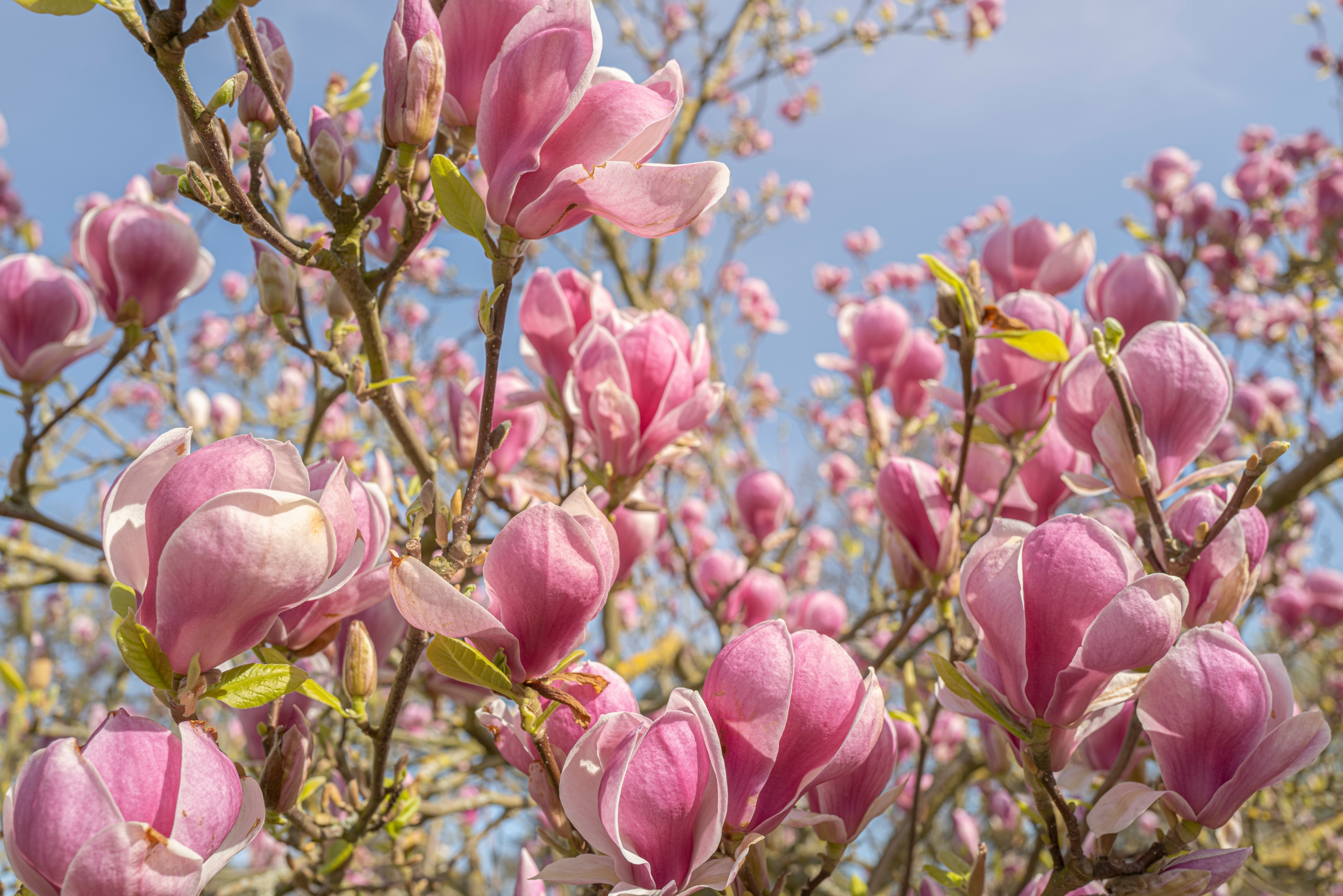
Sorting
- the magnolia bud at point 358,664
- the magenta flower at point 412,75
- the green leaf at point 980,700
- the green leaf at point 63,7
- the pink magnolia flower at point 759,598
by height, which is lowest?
the pink magnolia flower at point 759,598

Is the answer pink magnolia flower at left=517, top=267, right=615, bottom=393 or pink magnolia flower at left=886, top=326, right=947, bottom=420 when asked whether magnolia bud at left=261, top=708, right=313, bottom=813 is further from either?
pink magnolia flower at left=886, top=326, right=947, bottom=420

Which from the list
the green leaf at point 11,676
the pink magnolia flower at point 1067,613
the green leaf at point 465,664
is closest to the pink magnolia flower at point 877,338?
the pink magnolia flower at point 1067,613

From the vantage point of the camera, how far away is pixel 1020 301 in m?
1.18

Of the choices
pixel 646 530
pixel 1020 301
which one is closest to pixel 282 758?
pixel 646 530

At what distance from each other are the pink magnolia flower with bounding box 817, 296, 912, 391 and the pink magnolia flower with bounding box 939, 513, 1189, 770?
1.01 meters

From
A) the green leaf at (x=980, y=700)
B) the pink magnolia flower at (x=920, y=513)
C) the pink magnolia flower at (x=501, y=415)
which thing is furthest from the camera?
the pink magnolia flower at (x=501, y=415)

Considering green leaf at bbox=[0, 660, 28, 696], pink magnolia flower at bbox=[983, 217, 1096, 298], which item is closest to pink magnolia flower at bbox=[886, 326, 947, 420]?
pink magnolia flower at bbox=[983, 217, 1096, 298]

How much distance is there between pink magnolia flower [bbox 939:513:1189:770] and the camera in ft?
2.12

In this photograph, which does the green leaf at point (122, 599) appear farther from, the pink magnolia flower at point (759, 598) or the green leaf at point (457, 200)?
the pink magnolia flower at point (759, 598)

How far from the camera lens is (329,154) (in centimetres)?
85

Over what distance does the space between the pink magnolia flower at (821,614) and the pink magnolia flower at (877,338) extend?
0.48 m

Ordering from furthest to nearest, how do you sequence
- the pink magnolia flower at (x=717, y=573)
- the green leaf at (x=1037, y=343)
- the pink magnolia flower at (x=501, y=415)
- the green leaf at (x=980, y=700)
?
the pink magnolia flower at (x=717, y=573)
the pink magnolia flower at (x=501, y=415)
the green leaf at (x=1037, y=343)
the green leaf at (x=980, y=700)

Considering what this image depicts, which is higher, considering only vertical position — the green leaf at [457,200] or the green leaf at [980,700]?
the green leaf at [457,200]

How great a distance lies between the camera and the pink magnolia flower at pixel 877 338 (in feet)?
5.49
